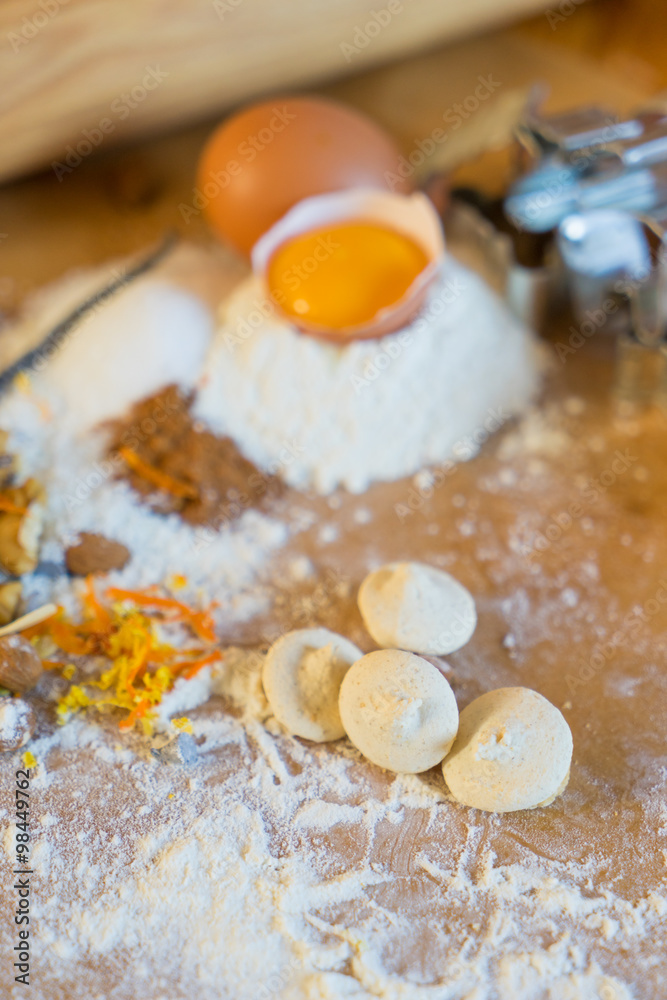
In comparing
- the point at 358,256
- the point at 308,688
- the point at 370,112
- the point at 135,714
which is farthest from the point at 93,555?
the point at 370,112

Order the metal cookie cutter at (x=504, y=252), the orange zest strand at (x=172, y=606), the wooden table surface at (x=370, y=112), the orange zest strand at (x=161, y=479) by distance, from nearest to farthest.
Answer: the orange zest strand at (x=172, y=606)
the orange zest strand at (x=161, y=479)
the metal cookie cutter at (x=504, y=252)
the wooden table surface at (x=370, y=112)

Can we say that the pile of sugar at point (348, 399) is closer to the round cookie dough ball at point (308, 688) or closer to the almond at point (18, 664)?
the round cookie dough ball at point (308, 688)

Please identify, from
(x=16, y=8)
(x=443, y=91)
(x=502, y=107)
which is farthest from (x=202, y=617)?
(x=443, y=91)

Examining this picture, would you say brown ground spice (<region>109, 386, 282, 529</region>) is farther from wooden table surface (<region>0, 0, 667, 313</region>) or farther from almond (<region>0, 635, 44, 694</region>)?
wooden table surface (<region>0, 0, 667, 313</region>)

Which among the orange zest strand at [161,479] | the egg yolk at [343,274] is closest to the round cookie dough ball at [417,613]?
the orange zest strand at [161,479]

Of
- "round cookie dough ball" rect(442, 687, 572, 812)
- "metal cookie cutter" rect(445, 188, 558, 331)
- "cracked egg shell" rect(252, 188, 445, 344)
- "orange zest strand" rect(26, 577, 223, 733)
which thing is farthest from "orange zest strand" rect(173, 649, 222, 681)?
"metal cookie cutter" rect(445, 188, 558, 331)

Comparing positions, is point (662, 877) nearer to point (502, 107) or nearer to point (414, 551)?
point (414, 551)
